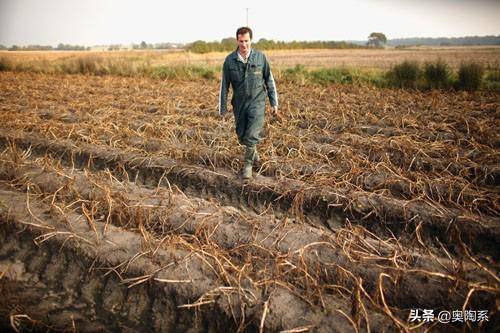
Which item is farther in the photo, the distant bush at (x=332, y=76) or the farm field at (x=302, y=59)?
the farm field at (x=302, y=59)

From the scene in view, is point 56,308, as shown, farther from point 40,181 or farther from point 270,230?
point 40,181

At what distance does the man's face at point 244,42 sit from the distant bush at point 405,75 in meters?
9.33

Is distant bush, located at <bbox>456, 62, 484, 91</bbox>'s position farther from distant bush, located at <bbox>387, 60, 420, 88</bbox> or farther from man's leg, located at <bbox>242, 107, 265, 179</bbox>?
man's leg, located at <bbox>242, 107, 265, 179</bbox>

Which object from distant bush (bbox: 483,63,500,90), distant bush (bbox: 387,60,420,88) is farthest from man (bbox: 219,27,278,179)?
distant bush (bbox: 483,63,500,90)

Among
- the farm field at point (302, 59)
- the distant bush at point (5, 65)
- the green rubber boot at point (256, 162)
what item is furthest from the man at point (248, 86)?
the distant bush at point (5, 65)

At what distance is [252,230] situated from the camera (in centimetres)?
331

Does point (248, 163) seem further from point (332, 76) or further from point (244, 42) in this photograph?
point (332, 76)

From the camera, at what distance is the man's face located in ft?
13.3

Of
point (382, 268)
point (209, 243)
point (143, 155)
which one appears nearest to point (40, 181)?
point (143, 155)

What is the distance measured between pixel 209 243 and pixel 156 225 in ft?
2.31

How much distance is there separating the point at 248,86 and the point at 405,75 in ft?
33.2

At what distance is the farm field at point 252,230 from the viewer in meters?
2.45

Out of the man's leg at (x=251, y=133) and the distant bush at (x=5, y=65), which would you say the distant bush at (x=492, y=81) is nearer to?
the man's leg at (x=251, y=133)

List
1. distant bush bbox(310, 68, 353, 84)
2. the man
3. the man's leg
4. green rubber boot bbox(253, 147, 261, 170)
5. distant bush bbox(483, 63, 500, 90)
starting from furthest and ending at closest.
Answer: distant bush bbox(310, 68, 353, 84)
distant bush bbox(483, 63, 500, 90)
green rubber boot bbox(253, 147, 261, 170)
the man's leg
the man
